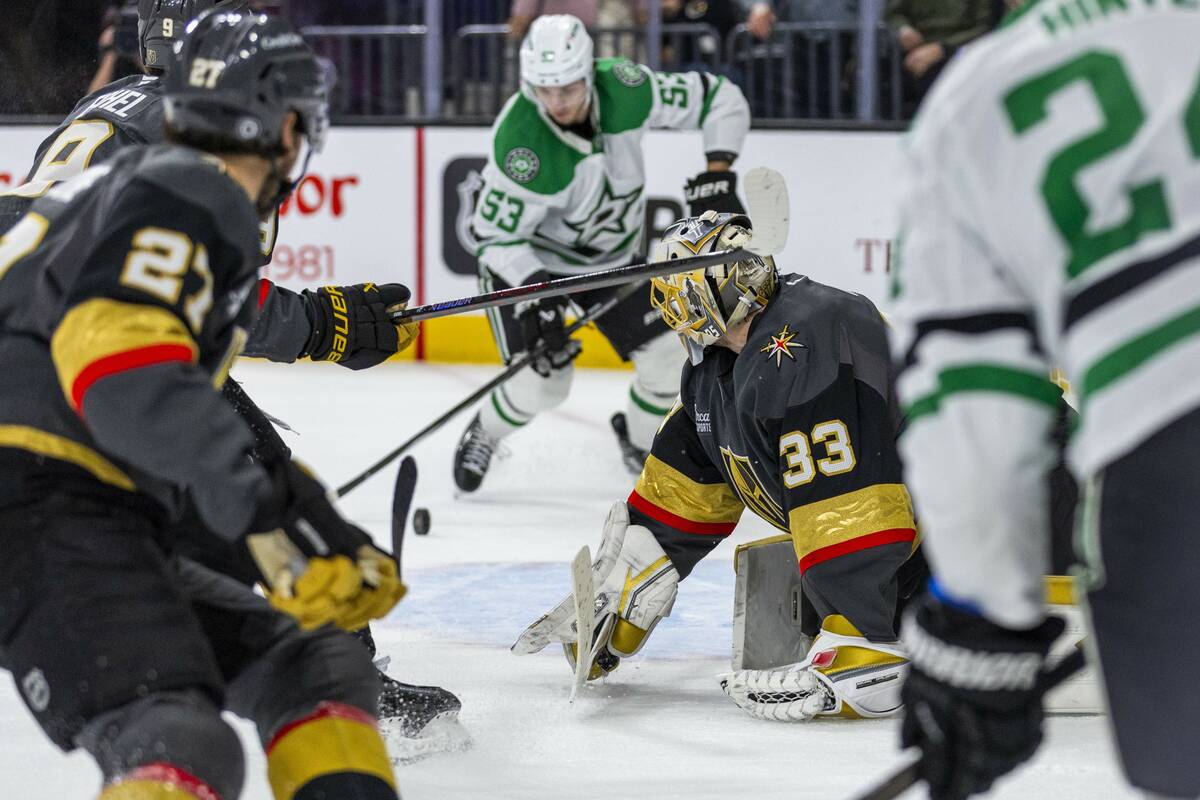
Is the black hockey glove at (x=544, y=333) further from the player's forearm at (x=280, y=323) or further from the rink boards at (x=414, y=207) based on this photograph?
the player's forearm at (x=280, y=323)

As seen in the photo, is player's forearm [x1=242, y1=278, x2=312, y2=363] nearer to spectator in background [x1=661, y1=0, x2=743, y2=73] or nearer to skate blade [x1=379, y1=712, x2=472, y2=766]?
skate blade [x1=379, y1=712, x2=472, y2=766]

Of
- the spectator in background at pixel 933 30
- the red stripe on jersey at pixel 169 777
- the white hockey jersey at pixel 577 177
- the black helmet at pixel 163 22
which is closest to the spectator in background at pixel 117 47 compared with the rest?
the white hockey jersey at pixel 577 177

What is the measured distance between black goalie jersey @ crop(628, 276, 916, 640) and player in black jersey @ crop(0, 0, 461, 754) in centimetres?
60

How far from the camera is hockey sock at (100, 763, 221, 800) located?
1.47 meters

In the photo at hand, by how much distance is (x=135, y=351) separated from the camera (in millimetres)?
1510

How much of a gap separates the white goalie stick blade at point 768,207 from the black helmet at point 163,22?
106cm

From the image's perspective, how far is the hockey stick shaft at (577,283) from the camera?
288cm

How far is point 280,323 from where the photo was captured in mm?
2666

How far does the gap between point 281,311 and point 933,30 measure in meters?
4.36

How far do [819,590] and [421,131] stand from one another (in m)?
4.43

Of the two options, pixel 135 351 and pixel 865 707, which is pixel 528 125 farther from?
pixel 135 351

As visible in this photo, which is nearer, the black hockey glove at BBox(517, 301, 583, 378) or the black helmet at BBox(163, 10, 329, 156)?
the black helmet at BBox(163, 10, 329, 156)

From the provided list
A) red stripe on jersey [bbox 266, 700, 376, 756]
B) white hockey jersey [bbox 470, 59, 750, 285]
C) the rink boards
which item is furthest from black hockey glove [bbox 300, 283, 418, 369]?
the rink boards

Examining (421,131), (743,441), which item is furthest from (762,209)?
(421,131)
